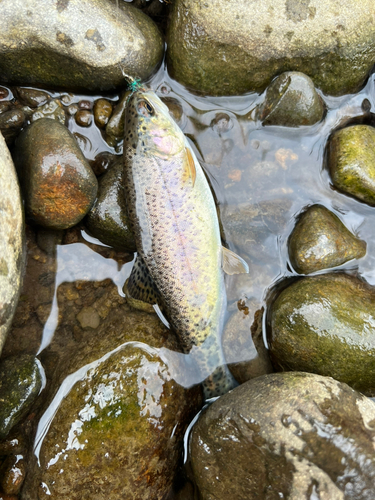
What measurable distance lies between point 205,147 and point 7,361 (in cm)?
252

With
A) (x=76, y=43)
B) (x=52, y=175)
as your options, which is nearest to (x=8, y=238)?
(x=52, y=175)

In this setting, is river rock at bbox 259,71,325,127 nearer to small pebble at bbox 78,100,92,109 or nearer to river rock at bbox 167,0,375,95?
river rock at bbox 167,0,375,95

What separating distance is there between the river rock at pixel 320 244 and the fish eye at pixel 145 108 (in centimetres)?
159

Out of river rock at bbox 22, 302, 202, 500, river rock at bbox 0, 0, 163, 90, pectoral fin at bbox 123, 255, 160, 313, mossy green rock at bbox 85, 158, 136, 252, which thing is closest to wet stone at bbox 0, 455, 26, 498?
river rock at bbox 22, 302, 202, 500

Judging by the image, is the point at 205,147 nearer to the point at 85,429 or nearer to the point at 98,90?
the point at 98,90

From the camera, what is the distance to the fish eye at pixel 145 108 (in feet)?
9.33

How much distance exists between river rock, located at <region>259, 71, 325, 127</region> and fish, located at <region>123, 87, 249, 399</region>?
883 millimetres

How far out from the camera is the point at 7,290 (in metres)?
2.57

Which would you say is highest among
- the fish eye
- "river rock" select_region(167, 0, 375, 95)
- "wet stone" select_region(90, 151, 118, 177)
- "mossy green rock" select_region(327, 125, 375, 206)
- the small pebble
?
"river rock" select_region(167, 0, 375, 95)

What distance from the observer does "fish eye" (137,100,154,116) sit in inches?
112

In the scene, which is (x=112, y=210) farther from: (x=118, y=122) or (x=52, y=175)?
(x=118, y=122)

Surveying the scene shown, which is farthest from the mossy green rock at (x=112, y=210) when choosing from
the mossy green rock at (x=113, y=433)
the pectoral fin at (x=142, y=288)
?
the mossy green rock at (x=113, y=433)

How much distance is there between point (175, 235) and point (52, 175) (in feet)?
3.56

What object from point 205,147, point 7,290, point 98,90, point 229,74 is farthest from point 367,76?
point 7,290
